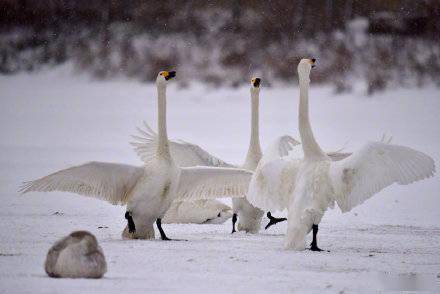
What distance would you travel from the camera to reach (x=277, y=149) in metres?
9.27

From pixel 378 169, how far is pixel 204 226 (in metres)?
2.56

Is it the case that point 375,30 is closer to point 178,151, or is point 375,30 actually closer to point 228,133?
point 228,133

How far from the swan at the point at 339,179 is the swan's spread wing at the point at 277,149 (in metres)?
0.44

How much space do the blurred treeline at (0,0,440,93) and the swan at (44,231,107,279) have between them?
601 inches

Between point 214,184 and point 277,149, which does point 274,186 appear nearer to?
point 214,184

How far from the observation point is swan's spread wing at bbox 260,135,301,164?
8789 mm


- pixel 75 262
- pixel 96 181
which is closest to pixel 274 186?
pixel 96 181

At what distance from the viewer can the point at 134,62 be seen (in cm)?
2189

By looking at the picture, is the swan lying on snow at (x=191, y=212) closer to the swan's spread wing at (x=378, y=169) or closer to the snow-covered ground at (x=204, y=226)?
the snow-covered ground at (x=204, y=226)

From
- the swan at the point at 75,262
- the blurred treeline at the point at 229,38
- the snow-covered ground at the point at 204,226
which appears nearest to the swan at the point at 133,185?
the snow-covered ground at the point at 204,226

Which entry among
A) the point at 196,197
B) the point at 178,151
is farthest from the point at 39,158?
the point at 196,197

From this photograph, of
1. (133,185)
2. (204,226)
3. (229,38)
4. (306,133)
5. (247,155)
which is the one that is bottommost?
(204,226)

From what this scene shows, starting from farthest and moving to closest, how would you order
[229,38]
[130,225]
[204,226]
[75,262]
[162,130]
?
[229,38] < [204,226] < [162,130] < [130,225] < [75,262]

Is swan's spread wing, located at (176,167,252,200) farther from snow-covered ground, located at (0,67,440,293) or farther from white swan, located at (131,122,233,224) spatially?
white swan, located at (131,122,233,224)
